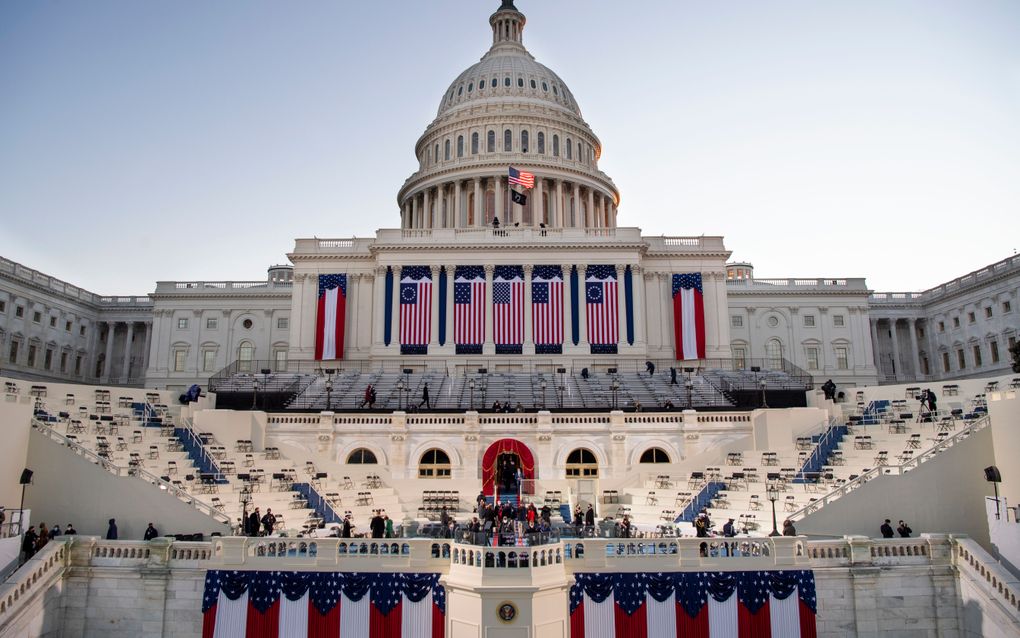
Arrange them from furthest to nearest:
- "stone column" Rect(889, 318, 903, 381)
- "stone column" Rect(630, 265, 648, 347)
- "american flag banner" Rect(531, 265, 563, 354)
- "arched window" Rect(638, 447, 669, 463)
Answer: "stone column" Rect(889, 318, 903, 381), "stone column" Rect(630, 265, 648, 347), "american flag banner" Rect(531, 265, 563, 354), "arched window" Rect(638, 447, 669, 463)

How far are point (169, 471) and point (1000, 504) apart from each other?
1250 inches

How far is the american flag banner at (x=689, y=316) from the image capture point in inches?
2793

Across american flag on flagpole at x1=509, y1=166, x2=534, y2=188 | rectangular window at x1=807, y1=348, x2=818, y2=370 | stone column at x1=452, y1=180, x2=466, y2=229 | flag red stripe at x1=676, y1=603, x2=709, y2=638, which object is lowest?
flag red stripe at x1=676, y1=603, x2=709, y2=638

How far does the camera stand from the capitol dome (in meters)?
90.9

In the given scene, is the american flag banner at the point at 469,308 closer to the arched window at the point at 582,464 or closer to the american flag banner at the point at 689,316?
the american flag banner at the point at 689,316

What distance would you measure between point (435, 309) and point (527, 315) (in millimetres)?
8431

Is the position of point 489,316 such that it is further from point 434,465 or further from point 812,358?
point 812,358

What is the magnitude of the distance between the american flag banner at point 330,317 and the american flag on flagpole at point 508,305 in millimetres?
14414

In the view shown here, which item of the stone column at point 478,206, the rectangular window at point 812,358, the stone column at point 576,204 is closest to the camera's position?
the rectangular window at point 812,358

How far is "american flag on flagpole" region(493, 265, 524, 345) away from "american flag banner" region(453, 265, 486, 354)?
3.88 ft

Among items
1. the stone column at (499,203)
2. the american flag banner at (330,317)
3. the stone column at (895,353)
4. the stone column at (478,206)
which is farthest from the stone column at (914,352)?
the american flag banner at (330,317)

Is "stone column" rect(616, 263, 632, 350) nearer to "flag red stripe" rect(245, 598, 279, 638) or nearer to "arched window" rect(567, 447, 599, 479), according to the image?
"arched window" rect(567, 447, 599, 479)

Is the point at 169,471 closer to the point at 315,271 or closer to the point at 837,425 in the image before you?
the point at 837,425

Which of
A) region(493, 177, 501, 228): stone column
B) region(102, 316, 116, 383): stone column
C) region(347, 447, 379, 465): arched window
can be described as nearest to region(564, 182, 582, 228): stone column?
region(493, 177, 501, 228): stone column
